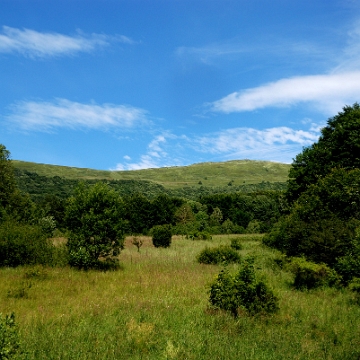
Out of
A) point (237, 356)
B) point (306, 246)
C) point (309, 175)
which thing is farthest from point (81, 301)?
point (309, 175)

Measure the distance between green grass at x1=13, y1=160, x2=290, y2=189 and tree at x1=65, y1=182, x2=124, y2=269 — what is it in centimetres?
11624

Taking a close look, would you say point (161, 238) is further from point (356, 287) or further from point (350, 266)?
point (356, 287)

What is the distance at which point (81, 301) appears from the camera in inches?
356

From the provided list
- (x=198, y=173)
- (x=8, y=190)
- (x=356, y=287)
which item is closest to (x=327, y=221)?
(x=356, y=287)

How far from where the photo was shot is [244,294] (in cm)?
841

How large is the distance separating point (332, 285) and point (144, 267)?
24.2 feet

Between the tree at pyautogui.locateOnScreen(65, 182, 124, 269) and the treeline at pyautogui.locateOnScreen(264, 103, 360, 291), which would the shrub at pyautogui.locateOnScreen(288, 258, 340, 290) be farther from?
the tree at pyautogui.locateOnScreen(65, 182, 124, 269)

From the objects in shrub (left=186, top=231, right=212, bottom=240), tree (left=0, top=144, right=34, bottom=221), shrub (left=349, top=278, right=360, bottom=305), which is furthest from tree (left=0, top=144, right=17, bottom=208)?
shrub (left=349, top=278, right=360, bottom=305)

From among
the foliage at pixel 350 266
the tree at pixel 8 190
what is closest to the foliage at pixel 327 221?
the foliage at pixel 350 266

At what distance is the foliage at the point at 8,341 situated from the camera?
377 cm

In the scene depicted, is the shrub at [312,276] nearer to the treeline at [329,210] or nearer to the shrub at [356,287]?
the treeline at [329,210]

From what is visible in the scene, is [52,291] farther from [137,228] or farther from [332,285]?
[137,228]

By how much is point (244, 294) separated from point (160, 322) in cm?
226

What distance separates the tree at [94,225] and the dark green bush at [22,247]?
1337mm
